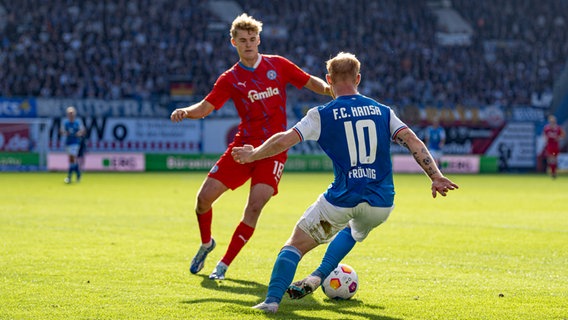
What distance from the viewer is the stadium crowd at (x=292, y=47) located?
1523 inches

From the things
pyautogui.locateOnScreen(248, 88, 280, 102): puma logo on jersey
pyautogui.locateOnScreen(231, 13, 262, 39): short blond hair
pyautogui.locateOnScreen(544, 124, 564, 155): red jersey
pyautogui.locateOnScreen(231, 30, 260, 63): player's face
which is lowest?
pyautogui.locateOnScreen(544, 124, 564, 155): red jersey

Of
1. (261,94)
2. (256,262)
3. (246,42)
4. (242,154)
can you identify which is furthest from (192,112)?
(256,262)

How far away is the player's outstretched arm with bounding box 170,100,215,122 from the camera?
27.5ft

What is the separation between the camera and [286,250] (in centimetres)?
686

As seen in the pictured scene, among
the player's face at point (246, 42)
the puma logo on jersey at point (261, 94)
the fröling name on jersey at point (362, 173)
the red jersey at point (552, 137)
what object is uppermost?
the player's face at point (246, 42)

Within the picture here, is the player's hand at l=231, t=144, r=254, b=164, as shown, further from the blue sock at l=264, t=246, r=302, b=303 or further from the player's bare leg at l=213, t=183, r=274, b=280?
the player's bare leg at l=213, t=183, r=274, b=280

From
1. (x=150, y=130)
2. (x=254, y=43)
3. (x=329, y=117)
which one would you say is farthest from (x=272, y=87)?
(x=150, y=130)

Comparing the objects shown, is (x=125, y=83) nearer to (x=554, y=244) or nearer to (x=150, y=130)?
(x=150, y=130)

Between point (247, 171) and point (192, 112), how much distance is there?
870mm

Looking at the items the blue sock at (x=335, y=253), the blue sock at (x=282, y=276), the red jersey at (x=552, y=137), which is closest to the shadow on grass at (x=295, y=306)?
the blue sock at (x=282, y=276)

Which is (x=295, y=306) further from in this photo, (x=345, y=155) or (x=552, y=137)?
(x=552, y=137)

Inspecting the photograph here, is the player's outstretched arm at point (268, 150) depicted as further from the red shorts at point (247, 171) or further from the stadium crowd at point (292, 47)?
the stadium crowd at point (292, 47)

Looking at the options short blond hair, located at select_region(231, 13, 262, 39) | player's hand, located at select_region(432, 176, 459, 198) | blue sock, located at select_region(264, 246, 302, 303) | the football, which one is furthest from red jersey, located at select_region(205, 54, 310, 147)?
player's hand, located at select_region(432, 176, 459, 198)

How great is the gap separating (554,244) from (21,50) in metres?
30.8
